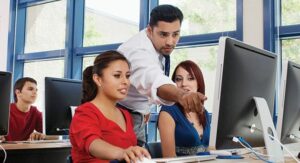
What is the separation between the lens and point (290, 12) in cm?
302

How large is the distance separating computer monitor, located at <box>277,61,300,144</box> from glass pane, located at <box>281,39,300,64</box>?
149 centimetres

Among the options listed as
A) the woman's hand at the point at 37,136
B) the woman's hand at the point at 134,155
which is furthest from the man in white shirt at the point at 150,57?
the woman's hand at the point at 37,136

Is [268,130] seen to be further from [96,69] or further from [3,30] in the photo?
[3,30]

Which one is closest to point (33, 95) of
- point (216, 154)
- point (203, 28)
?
point (203, 28)

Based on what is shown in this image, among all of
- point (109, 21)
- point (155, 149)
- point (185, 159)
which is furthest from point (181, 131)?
point (109, 21)

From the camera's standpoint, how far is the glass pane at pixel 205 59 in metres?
3.25

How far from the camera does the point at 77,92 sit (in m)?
2.46

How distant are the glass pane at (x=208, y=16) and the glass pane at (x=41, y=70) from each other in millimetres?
1768

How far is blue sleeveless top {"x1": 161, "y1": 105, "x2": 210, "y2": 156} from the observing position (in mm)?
1896

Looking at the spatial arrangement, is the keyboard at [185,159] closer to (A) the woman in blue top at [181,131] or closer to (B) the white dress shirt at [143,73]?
(B) the white dress shirt at [143,73]

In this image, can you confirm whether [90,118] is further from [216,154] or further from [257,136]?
[257,136]

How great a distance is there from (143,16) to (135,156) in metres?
2.94

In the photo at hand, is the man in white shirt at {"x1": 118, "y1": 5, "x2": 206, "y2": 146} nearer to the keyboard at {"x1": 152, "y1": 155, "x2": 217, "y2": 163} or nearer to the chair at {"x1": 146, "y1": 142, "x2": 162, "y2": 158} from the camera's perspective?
the chair at {"x1": 146, "y1": 142, "x2": 162, "y2": 158}

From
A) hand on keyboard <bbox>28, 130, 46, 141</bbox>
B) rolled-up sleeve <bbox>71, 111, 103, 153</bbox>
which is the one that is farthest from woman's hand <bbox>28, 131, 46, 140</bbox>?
rolled-up sleeve <bbox>71, 111, 103, 153</bbox>
